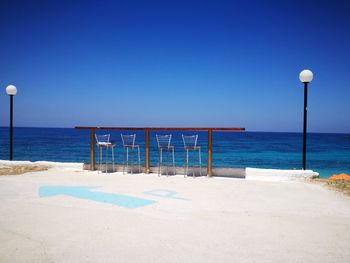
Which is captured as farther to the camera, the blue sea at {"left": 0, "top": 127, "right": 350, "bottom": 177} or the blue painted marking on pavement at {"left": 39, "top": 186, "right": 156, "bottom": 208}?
the blue sea at {"left": 0, "top": 127, "right": 350, "bottom": 177}

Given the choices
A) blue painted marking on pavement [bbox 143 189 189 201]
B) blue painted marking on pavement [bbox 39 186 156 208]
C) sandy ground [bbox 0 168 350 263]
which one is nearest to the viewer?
sandy ground [bbox 0 168 350 263]

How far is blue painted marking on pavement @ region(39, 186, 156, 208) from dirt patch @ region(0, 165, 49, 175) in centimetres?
288

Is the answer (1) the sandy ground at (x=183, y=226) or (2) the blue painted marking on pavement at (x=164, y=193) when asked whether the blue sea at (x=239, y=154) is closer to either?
(1) the sandy ground at (x=183, y=226)

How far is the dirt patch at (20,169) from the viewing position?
905cm

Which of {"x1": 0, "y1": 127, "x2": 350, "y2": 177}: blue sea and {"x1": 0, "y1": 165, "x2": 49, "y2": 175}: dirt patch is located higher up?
{"x1": 0, "y1": 165, "x2": 49, "y2": 175}: dirt patch

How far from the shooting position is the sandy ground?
10.4 ft

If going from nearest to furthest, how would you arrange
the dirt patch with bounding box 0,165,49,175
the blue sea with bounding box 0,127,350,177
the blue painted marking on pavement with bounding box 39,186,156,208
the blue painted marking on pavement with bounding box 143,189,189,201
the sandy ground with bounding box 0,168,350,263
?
1. the sandy ground with bounding box 0,168,350,263
2. the blue painted marking on pavement with bounding box 39,186,156,208
3. the blue painted marking on pavement with bounding box 143,189,189,201
4. the dirt patch with bounding box 0,165,49,175
5. the blue sea with bounding box 0,127,350,177

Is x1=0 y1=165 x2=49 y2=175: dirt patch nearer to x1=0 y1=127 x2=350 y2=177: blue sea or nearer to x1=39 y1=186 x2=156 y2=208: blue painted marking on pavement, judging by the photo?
x1=39 y1=186 x2=156 y2=208: blue painted marking on pavement

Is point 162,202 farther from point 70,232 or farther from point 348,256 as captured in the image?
point 348,256

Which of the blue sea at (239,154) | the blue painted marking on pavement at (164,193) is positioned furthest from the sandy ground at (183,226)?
the blue sea at (239,154)

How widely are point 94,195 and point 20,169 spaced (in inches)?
191

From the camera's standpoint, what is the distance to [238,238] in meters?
3.64

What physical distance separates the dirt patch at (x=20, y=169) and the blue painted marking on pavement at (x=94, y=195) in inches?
113

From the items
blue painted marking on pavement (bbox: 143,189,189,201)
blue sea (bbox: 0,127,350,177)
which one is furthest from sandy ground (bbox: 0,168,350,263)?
blue sea (bbox: 0,127,350,177)
